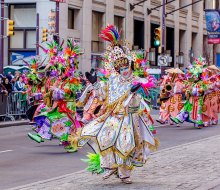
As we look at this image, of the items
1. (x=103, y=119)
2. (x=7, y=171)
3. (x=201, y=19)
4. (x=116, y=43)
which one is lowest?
(x=7, y=171)

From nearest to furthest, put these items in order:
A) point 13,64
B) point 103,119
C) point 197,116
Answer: point 103,119 < point 197,116 < point 13,64

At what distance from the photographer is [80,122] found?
1616 centimetres

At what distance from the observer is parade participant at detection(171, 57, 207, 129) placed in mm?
23453

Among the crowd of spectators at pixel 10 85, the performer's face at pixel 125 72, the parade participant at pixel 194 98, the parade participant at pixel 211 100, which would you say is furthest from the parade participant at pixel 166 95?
the performer's face at pixel 125 72

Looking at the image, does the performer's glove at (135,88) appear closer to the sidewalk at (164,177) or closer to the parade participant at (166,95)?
the sidewalk at (164,177)

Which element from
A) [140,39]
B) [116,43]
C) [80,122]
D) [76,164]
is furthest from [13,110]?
[140,39]

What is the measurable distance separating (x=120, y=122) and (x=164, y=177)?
136 centimetres

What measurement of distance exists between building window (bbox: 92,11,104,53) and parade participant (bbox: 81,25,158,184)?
103 feet

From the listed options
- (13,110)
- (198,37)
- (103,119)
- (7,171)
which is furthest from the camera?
(198,37)

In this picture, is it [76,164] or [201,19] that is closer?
[76,164]

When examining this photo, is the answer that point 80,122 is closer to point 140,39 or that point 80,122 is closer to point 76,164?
point 76,164

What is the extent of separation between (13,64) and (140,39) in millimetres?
12913

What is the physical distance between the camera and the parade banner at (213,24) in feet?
151

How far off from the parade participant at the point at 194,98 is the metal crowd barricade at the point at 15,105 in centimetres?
567
